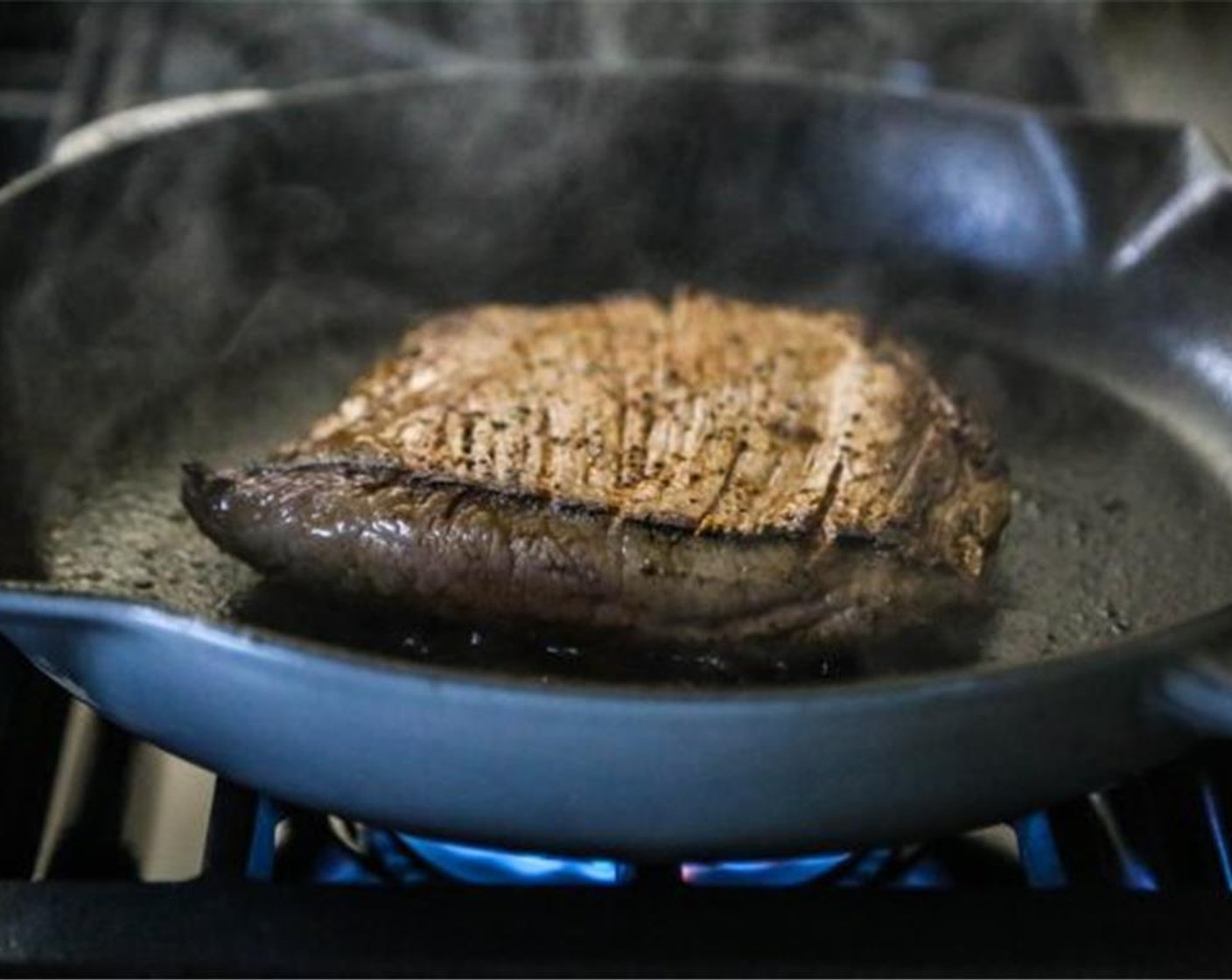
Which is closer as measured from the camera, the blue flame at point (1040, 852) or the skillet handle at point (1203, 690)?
the skillet handle at point (1203, 690)

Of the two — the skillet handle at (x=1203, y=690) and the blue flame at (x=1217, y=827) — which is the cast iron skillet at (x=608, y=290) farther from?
the blue flame at (x=1217, y=827)

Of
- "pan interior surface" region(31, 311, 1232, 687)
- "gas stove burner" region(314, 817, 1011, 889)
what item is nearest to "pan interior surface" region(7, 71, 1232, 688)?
"pan interior surface" region(31, 311, 1232, 687)

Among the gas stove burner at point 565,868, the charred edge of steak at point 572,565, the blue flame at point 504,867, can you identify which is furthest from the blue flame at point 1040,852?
the blue flame at point 504,867

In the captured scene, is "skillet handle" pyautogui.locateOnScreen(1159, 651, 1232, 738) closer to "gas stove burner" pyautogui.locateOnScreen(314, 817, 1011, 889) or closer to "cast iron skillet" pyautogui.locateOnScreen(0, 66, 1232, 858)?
"cast iron skillet" pyautogui.locateOnScreen(0, 66, 1232, 858)

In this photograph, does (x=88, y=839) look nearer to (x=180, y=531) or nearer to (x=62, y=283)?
(x=180, y=531)

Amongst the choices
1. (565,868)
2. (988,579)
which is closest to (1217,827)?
(988,579)

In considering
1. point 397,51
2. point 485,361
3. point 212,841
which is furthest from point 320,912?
point 397,51
